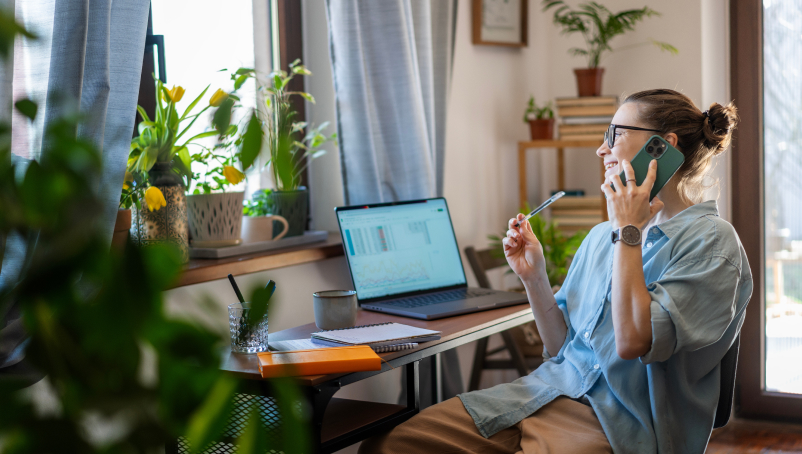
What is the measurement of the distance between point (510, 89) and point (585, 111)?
379 mm

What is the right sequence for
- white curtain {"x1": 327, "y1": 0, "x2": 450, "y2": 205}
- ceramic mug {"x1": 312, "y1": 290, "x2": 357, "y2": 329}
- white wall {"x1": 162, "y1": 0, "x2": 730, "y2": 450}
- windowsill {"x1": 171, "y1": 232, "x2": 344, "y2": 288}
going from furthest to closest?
white wall {"x1": 162, "y1": 0, "x2": 730, "y2": 450}
white curtain {"x1": 327, "y1": 0, "x2": 450, "y2": 205}
windowsill {"x1": 171, "y1": 232, "x2": 344, "y2": 288}
ceramic mug {"x1": 312, "y1": 290, "x2": 357, "y2": 329}

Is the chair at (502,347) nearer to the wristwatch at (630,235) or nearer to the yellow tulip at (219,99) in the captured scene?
the wristwatch at (630,235)

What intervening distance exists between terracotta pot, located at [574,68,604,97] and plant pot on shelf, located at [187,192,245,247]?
1.65 metres

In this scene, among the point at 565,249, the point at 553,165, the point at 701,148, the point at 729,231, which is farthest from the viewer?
the point at 553,165

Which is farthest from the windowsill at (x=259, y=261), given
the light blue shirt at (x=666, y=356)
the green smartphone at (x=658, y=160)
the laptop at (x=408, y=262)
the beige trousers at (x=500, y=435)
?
the green smartphone at (x=658, y=160)

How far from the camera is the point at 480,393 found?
1.48 metres

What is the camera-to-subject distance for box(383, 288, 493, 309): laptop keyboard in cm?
183

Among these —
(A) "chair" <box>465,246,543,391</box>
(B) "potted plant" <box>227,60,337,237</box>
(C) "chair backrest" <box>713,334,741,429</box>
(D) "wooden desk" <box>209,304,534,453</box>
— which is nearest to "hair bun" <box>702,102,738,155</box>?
(C) "chair backrest" <box>713,334,741,429</box>

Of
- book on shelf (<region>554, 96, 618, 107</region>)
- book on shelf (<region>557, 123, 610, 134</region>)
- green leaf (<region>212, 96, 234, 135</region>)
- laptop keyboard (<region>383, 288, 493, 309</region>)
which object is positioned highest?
book on shelf (<region>554, 96, 618, 107</region>)

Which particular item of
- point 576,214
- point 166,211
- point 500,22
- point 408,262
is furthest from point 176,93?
point 576,214

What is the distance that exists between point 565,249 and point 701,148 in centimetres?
126

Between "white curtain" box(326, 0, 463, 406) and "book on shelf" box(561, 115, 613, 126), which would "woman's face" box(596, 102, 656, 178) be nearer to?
"white curtain" box(326, 0, 463, 406)

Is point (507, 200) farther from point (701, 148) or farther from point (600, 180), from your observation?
point (701, 148)

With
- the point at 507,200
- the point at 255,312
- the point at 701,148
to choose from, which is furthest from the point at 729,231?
the point at 507,200
